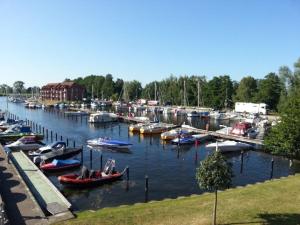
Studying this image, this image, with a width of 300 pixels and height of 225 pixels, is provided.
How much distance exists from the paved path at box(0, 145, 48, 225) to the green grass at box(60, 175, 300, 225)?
2.36m

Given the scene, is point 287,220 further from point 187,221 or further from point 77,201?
point 77,201

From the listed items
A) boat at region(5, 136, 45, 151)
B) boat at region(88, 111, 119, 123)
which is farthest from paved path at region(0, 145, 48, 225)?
boat at region(88, 111, 119, 123)

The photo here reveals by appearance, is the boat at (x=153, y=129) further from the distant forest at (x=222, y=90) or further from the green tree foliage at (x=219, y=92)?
the green tree foliage at (x=219, y=92)

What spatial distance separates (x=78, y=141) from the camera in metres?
65.1

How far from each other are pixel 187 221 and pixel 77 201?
48.4 feet

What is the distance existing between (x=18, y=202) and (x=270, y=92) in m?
114

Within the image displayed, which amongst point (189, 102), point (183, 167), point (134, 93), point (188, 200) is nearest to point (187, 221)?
point (188, 200)

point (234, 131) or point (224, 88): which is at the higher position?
point (224, 88)

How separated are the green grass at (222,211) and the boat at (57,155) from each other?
22.6 m

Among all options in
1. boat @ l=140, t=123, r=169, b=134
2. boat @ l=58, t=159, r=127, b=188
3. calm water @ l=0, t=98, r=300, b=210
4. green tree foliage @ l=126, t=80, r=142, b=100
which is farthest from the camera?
green tree foliage @ l=126, t=80, r=142, b=100

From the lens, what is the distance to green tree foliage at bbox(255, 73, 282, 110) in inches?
4902

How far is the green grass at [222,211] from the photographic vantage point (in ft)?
62.5

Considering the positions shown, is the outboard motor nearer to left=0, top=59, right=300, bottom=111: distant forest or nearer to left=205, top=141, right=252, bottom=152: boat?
left=205, top=141, right=252, bottom=152: boat

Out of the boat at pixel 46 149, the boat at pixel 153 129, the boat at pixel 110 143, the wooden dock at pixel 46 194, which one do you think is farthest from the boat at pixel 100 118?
the wooden dock at pixel 46 194
